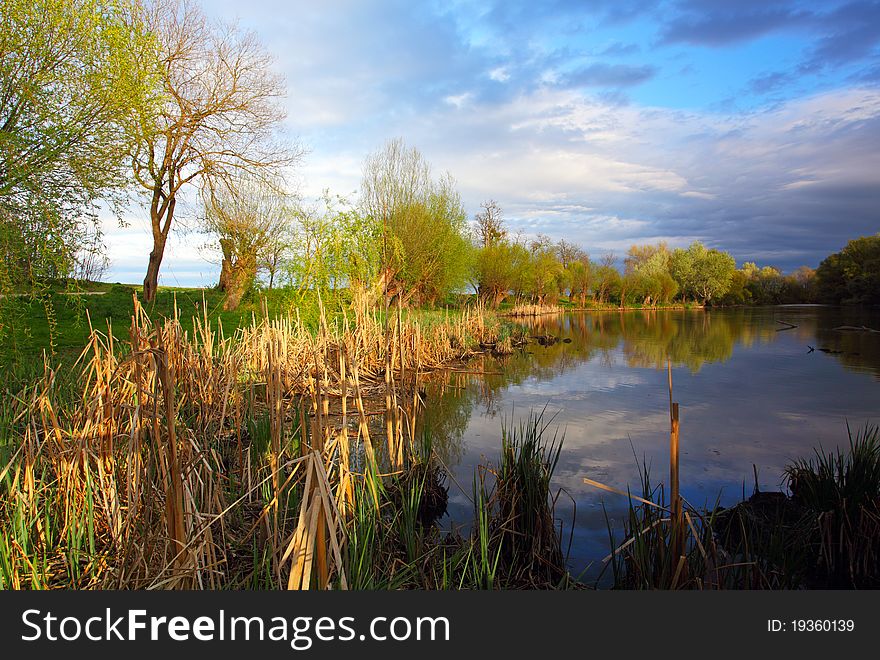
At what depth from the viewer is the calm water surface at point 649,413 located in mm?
5523

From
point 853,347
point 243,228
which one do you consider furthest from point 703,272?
point 243,228

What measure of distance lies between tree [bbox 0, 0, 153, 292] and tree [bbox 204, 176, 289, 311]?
1295 cm

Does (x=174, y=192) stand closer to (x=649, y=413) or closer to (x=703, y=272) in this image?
(x=649, y=413)

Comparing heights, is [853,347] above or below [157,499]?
below

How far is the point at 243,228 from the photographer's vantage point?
22609mm

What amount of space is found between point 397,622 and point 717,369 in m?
14.7

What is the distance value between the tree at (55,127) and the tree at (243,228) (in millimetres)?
12949

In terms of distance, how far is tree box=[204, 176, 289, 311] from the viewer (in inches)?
849

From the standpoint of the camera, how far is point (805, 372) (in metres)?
13.4

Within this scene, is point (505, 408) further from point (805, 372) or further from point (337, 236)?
point (805, 372)

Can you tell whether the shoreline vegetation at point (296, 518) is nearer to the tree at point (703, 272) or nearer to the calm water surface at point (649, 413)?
the calm water surface at point (649, 413)

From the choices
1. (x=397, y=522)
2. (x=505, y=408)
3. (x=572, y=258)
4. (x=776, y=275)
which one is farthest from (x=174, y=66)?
(x=776, y=275)

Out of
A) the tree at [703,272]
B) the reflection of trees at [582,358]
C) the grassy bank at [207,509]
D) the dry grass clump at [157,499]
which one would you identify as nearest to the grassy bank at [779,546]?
the grassy bank at [207,509]

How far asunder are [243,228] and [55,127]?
16.2 m
